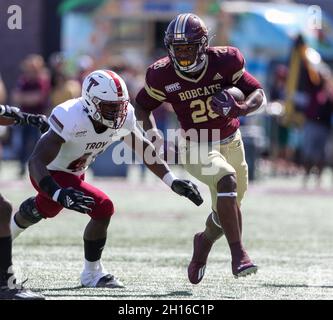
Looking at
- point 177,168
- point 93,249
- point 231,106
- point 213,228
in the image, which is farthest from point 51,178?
point 177,168

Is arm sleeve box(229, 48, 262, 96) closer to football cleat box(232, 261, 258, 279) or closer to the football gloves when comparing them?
the football gloves

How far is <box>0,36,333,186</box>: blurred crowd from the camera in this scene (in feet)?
50.3

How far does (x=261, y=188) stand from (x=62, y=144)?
8624 millimetres

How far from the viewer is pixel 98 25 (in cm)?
2003

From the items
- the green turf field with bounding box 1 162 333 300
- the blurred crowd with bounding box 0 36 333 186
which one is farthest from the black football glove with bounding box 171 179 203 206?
the blurred crowd with bounding box 0 36 333 186

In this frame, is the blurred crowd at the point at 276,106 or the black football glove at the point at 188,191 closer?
the black football glove at the point at 188,191

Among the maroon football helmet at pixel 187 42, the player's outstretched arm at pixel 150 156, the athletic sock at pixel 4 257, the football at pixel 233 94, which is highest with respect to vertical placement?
the maroon football helmet at pixel 187 42

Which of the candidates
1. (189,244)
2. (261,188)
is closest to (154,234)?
(189,244)

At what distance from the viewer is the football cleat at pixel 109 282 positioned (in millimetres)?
6773

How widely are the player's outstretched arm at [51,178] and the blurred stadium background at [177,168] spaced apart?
58 cm

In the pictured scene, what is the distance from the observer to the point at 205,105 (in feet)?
Answer: 23.3

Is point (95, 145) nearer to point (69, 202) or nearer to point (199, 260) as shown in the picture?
point (69, 202)

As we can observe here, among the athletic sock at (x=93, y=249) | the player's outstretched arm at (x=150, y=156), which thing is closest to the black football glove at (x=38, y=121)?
the player's outstretched arm at (x=150, y=156)

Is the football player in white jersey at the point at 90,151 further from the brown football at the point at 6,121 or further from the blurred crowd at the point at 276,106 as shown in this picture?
the blurred crowd at the point at 276,106
